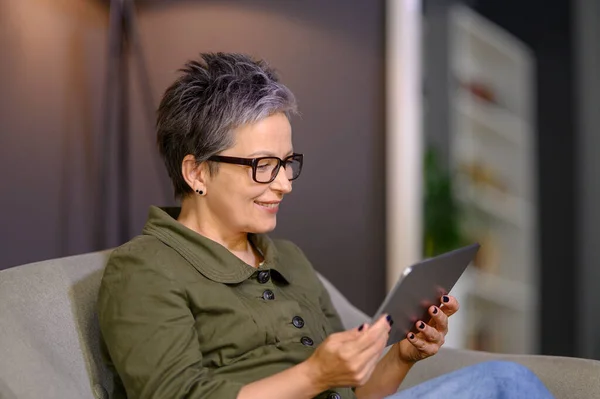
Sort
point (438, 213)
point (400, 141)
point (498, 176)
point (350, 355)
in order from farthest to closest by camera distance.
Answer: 1. point (498, 176)
2. point (438, 213)
3. point (400, 141)
4. point (350, 355)

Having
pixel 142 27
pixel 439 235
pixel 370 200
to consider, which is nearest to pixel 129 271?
pixel 142 27

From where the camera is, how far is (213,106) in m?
1.51

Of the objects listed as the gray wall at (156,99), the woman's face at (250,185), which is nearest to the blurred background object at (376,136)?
the gray wall at (156,99)

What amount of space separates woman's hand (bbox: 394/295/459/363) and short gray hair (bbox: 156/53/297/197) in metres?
0.44

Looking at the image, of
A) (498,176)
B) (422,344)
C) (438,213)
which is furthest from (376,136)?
(498,176)

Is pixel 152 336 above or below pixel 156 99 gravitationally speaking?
below

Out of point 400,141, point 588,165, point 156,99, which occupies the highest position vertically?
point 156,99

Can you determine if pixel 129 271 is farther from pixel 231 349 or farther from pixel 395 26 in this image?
pixel 395 26

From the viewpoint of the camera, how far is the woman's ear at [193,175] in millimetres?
1560

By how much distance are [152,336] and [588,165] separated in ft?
12.0

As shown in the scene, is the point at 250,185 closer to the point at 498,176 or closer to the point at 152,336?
Answer: the point at 152,336

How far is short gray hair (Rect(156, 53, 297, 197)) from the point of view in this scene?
1.51m

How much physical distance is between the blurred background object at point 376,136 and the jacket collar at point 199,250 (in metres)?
A: 0.32

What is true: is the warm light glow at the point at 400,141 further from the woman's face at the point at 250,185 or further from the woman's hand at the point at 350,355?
the woman's hand at the point at 350,355
